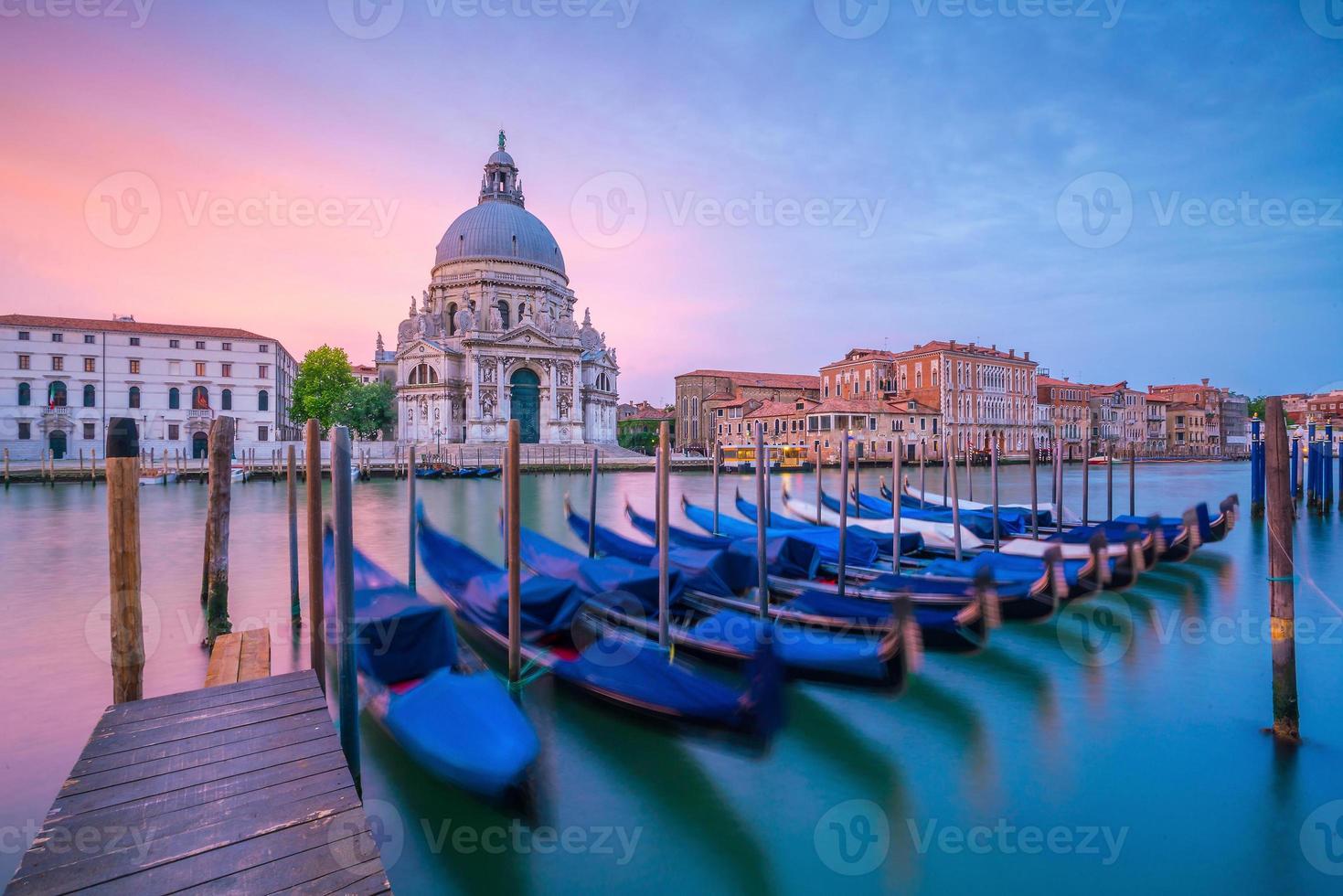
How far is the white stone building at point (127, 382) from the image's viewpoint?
26547 millimetres

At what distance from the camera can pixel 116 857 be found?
5.65 feet

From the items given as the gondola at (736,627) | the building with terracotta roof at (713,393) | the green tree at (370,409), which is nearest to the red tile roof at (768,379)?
the building with terracotta roof at (713,393)

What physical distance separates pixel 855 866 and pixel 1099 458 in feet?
142

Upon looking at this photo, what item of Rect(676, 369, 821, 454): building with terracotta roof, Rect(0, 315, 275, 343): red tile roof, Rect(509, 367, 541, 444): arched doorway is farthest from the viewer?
Rect(676, 369, 821, 454): building with terracotta roof

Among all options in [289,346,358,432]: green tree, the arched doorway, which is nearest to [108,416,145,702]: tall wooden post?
the arched doorway

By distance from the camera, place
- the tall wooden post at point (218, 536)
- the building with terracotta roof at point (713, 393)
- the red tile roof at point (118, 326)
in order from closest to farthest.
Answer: the tall wooden post at point (218, 536) → the red tile roof at point (118, 326) → the building with terracotta roof at point (713, 393)

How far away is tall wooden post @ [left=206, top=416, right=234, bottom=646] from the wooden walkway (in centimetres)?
268

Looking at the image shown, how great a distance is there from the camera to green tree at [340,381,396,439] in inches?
1202

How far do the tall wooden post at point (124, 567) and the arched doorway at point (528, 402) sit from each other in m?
28.1

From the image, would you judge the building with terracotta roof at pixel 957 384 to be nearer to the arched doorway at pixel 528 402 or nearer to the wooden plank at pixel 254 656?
the arched doorway at pixel 528 402

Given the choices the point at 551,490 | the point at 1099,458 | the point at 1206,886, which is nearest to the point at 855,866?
the point at 1206,886

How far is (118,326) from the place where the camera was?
27.8m

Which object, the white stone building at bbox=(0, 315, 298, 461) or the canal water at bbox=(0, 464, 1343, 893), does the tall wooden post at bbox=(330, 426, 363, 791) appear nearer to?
the canal water at bbox=(0, 464, 1343, 893)

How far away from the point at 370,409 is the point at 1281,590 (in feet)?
108
